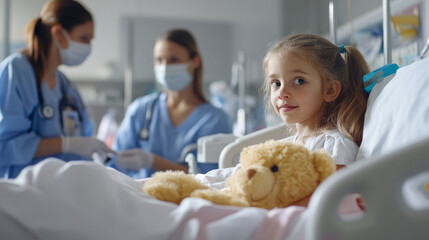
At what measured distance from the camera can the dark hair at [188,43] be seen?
204cm

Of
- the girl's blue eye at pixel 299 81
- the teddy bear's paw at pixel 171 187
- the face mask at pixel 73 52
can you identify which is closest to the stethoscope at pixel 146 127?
→ the face mask at pixel 73 52

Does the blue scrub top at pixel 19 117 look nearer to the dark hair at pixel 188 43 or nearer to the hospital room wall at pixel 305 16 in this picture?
the dark hair at pixel 188 43

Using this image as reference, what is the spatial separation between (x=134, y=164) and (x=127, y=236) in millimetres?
1314

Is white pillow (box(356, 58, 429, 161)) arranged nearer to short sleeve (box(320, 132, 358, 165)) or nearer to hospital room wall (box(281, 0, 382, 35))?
short sleeve (box(320, 132, 358, 165))

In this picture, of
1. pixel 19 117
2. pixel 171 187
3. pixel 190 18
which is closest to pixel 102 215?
pixel 171 187

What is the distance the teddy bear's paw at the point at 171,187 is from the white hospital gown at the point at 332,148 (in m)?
0.19

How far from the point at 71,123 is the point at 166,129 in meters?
0.46

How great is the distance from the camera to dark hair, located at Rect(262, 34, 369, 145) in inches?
36.4

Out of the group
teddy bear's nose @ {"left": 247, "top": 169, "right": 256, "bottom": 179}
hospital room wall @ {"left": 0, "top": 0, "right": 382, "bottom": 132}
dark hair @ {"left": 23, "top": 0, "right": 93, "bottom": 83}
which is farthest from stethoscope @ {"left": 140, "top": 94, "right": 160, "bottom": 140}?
hospital room wall @ {"left": 0, "top": 0, "right": 382, "bottom": 132}

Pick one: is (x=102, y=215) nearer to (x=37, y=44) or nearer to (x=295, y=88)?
(x=295, y=88)

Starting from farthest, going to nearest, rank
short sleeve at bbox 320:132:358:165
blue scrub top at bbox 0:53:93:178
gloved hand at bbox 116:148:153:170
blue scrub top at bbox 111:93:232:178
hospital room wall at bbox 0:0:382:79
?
hospital room wall at bbox 0:0:382:79, blue scrub top at bbox 111:93:232:178, gloved hand at bbox 116:148:153:170, blue scrub top at bbox 0:53:93:178, short sleeve at bbox 320:132:358:165

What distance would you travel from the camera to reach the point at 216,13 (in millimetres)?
4520

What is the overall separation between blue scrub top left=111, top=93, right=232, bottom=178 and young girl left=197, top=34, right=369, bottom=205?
932 mm

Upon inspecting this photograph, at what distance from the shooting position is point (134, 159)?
5.85 ft
